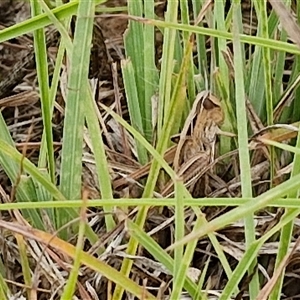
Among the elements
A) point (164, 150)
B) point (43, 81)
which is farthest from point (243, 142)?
point (43, 81)

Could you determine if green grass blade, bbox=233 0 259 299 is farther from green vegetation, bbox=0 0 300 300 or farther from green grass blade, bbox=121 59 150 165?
green grass blade, bbox=121 59 150 165

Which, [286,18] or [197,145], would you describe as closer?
[286,18]

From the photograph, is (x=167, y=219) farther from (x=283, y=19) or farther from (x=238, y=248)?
(x=283, y=19)

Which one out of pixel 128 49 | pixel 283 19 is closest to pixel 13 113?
pixel 128 49

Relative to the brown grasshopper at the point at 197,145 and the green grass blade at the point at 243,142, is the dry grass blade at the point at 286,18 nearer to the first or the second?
the green grass blade at the point at 243,142

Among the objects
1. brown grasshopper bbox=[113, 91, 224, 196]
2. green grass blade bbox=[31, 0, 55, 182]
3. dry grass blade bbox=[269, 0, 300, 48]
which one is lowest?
brown grasshopper bbox=[113, 91, 224, 196]

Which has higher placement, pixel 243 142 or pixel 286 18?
pixel 286 18

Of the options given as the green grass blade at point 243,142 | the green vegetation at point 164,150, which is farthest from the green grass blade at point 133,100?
the green grass blade at point 243,142

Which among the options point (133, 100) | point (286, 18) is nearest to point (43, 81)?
point (133, 100)

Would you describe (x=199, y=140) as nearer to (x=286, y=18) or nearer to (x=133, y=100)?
(x=133, y=100)

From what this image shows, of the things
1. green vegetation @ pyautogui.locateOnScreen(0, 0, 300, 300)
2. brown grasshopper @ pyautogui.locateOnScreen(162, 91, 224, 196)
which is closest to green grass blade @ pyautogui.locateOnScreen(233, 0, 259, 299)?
green vegetation @ pyautogui.locateOnScreen(0, 0, 300, 300)

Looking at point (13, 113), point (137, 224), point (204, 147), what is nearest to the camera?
point (137, 224)
